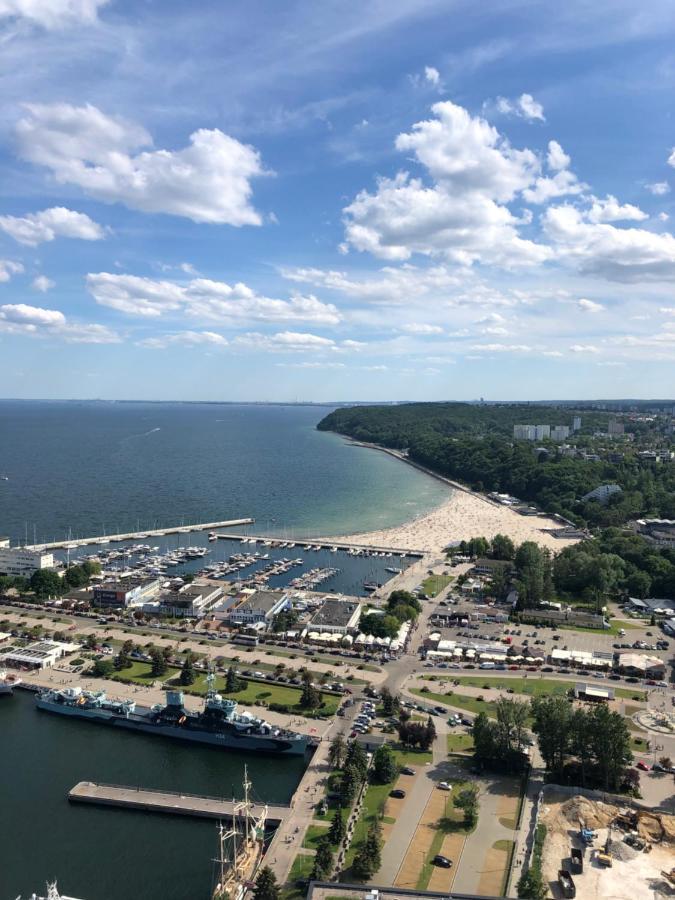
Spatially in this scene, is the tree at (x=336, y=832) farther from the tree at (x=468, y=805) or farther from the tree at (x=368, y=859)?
the tree at (x=468, y=805)

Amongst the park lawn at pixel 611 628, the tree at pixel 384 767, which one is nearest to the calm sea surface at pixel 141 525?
the tree at pixel 384 767

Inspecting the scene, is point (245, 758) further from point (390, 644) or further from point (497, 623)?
point (497, 623)

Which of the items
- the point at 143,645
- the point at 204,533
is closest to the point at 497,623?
the point at 143,645

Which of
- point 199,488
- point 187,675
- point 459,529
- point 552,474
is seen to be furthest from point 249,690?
point 552,474

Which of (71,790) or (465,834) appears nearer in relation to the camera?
(465,834)

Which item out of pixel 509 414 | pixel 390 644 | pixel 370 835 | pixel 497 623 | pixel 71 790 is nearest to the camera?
pixel 370 835

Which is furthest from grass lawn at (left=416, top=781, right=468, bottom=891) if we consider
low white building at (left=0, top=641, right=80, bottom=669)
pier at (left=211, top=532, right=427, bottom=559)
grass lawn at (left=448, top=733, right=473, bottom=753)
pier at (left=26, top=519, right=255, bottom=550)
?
pier at (left=26, top=519, right=255, bottom=550)
